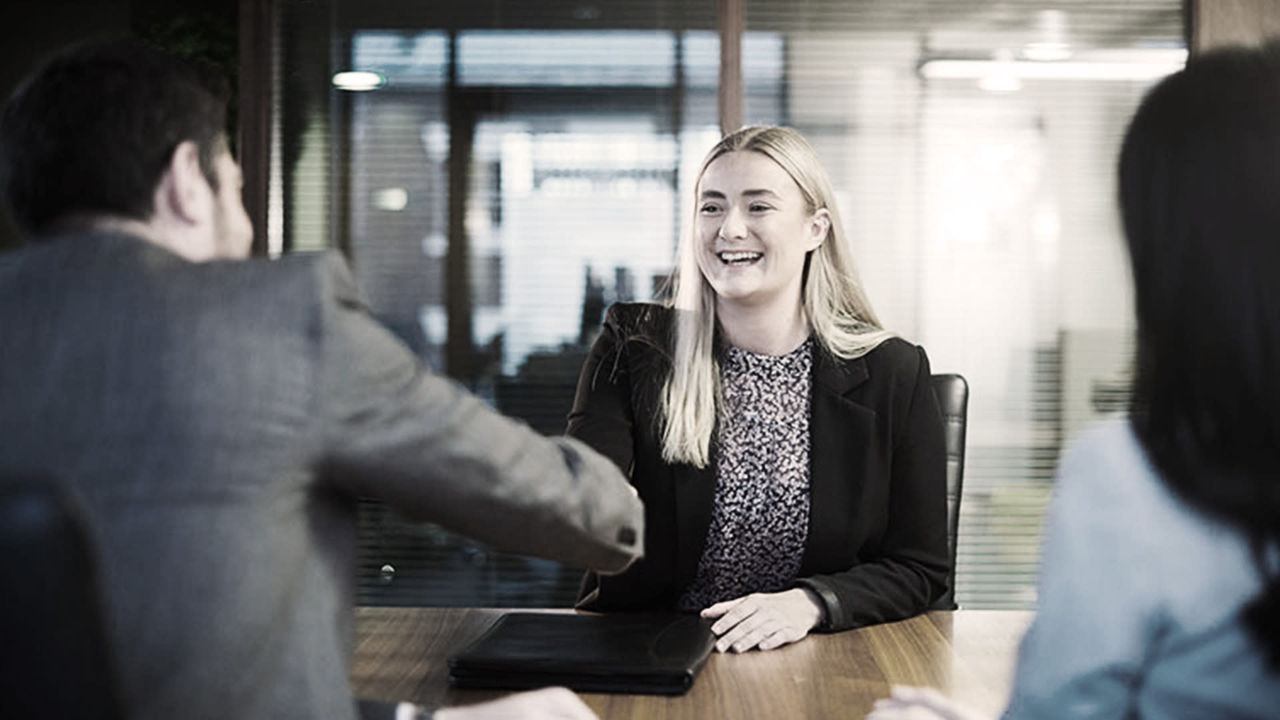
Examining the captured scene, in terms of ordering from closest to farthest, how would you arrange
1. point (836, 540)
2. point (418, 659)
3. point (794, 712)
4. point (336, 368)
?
point (336, 368) < point (794, 712) < point (418, 659) < point (836, 540)

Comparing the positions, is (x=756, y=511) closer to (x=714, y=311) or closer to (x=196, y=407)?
(x=714, y=311)

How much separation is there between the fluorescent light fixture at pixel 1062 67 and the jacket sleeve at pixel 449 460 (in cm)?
313

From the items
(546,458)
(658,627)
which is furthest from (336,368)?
(658,627)

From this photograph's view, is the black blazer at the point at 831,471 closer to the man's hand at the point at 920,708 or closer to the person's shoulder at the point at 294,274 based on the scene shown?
the man's hand at the point at 920,708

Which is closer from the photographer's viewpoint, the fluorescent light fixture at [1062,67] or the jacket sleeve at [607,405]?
the jacket sleeve at [607,405]

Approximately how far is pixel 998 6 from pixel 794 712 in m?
3.21

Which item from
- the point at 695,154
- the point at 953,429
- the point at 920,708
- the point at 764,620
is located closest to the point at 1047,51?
the point at 695,154

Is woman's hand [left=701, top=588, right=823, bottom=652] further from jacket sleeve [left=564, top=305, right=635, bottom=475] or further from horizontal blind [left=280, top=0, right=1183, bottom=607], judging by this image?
horizontal blind [left=280, top=0, right=1183, bottom=607]

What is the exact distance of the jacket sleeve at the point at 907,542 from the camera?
2.04 m

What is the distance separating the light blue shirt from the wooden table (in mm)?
546

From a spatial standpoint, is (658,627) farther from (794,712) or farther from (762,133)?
(762,133)

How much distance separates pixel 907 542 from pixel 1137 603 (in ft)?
4.37

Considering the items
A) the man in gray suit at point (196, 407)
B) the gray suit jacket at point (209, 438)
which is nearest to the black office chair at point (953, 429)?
the man in gray suit at point (196, 407)

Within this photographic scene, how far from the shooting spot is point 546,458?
129cm
